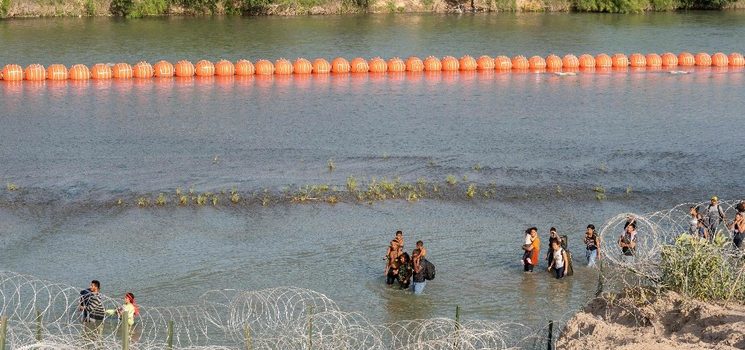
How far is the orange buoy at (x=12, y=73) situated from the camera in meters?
50.8

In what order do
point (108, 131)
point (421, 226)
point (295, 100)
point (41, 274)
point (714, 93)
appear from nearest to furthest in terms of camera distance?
point (41, 274) < point (421, 226) < point (108, 131) < point (295, 100) < point (714, 93)

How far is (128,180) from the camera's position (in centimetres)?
3291

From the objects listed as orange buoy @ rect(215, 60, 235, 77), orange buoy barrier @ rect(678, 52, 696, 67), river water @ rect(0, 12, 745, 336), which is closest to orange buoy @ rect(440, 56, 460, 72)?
river water @ rect(0, 12, 745, 336)

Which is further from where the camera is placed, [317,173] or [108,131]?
[108,131]

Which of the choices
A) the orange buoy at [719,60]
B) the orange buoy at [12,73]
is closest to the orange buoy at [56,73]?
the orange buoy at [12,73]

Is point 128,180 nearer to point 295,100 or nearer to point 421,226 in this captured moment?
point 421,226

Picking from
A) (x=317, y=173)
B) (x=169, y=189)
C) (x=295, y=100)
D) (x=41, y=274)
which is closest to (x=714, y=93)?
(x=295, y=100)

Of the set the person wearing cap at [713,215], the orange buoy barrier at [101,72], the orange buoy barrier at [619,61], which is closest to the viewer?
the person wearing cap at [713,215]

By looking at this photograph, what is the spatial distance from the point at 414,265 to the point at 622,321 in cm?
537

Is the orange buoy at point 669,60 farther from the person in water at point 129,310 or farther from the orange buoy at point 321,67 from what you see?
the person in water at point 129,310

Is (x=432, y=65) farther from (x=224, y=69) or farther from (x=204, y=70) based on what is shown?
(x=204, y=70)

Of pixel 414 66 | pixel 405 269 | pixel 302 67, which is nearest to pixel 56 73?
pixel 302 67

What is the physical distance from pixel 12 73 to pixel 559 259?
35.5 metres

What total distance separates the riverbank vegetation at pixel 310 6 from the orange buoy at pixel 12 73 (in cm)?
2777
